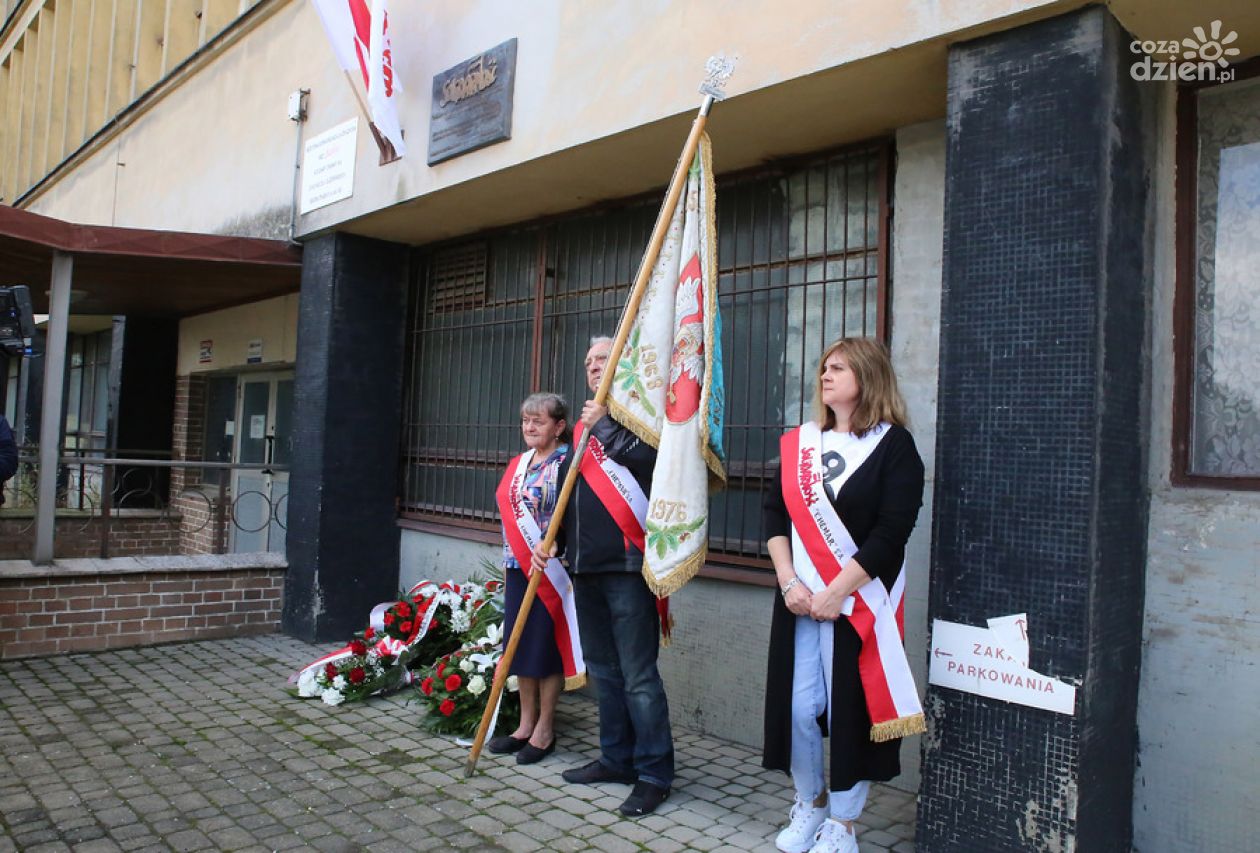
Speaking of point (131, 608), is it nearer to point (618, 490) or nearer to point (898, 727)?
point (618, 490)

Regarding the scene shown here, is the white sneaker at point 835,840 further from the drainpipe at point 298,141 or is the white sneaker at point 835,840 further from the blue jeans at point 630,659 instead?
the drainpipe at point 298,141

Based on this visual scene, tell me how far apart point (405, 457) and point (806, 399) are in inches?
149

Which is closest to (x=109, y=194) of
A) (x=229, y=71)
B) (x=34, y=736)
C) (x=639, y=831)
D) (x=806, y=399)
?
(x=229, y=71)

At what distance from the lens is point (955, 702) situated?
10.7 ft

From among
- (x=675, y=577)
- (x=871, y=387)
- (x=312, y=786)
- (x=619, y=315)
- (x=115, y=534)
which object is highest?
(x=619, y=315)

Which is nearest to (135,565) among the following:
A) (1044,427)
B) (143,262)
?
(143,262)

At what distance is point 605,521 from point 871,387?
4.01ft

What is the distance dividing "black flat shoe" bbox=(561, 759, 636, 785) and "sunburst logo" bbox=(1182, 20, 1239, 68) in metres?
3.56

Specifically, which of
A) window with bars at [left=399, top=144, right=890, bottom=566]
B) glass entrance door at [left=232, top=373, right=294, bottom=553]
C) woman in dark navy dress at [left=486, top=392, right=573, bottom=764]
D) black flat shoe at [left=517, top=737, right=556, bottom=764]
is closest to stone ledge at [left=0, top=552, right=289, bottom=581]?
window with bars at [left=399, top=144, right=890, bottom=566]

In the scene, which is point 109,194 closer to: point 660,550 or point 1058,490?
point 660,550

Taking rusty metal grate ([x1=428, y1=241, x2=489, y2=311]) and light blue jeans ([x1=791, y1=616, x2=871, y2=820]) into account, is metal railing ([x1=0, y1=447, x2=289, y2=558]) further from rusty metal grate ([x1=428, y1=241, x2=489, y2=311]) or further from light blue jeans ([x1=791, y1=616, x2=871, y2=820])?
light blue jeans ([x1=791, y1=616, x2=871, y2=820])

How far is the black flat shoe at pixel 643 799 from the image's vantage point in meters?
3.76

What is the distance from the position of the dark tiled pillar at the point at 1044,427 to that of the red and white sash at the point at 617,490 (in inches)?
46.3

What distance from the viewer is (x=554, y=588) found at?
173 inches
